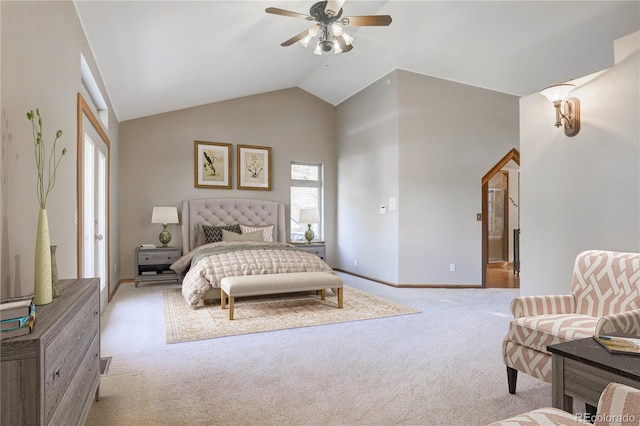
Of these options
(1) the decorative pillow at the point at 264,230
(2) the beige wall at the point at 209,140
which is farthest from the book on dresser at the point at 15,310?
(2) the beige wall at the point at 209,140

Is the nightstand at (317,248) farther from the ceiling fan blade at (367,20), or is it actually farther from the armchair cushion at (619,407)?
the armchair cushion at (619,407)

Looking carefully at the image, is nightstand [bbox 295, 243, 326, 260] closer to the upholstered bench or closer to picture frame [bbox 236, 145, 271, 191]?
picture frame [bbox 236, 145, 271, 191]

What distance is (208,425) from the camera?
183cm

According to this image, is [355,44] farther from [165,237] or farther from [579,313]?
[579,313]

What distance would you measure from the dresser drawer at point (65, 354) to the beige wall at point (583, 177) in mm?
3487

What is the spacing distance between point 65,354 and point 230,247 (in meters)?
3.80

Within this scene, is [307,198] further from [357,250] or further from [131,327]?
[131,327]

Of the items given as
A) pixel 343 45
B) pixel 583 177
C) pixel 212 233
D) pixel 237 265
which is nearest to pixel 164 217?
pixel 212 233

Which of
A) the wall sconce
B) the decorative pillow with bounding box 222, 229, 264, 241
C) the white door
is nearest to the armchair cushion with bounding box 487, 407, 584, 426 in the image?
the wall sconce

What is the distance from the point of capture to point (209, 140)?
6.50 meters

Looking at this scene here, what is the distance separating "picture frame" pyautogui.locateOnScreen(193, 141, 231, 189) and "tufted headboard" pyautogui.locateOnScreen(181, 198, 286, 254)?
317mm

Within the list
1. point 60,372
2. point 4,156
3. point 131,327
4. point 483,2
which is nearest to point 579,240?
point 483,2

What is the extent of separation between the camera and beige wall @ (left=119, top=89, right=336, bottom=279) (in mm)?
5988

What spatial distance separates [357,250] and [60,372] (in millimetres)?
5648
